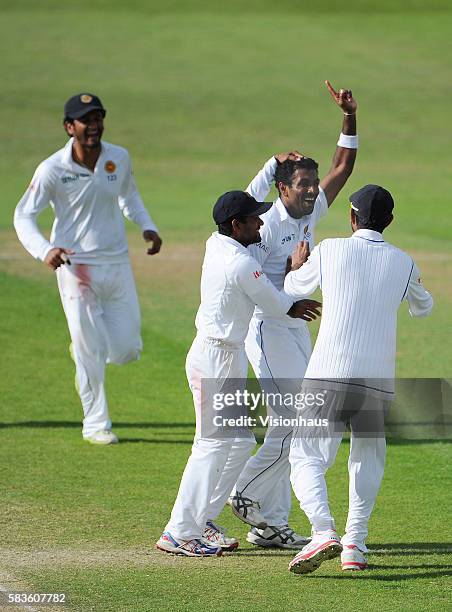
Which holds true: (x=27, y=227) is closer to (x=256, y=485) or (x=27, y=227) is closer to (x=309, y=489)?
(x=256, y=485)

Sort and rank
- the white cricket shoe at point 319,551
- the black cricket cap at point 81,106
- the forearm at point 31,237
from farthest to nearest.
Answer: the black cricket cap at point 81,106 < the forearm at point 31,237 < the white cricket shoe at point 319,551

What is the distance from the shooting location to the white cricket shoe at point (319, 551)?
278 inches

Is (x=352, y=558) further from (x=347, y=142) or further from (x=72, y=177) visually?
(x=72, y=177)

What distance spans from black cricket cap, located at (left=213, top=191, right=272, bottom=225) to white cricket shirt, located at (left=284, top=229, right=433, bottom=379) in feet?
1.61

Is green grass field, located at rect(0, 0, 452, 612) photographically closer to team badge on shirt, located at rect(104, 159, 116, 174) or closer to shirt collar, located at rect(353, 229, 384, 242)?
shirt collar, located at rect(353, 229, 384, 242)

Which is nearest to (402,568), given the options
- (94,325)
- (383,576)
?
(383,576)

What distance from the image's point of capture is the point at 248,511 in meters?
8.26

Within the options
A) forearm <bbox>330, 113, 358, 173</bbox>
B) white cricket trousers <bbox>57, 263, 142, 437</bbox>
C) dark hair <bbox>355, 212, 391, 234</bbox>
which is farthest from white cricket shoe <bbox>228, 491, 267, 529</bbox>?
white cricket trousers <bbox>57, 263, 142, 437</bbox>

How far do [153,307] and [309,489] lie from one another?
9.50m

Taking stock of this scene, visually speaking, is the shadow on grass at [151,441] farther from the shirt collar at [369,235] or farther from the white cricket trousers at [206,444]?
the shirt collar at [369,235]

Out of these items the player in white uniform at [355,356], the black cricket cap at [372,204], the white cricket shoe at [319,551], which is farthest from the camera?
the black cricket cap at [372,204]

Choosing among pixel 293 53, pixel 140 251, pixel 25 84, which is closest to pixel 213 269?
pixel 140 251

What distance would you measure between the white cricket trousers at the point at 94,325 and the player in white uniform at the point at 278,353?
265cm

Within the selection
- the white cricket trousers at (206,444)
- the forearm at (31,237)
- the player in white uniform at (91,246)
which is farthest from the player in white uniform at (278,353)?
the player in white uniform at (91,246)
